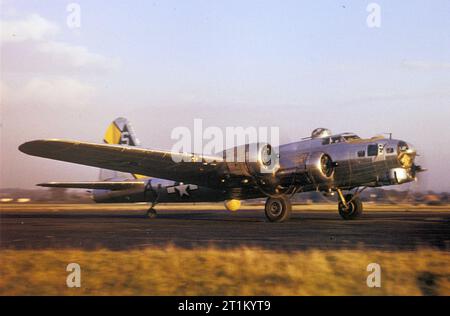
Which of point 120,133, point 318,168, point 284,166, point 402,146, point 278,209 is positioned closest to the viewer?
point 402,146

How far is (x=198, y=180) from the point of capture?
24812mm

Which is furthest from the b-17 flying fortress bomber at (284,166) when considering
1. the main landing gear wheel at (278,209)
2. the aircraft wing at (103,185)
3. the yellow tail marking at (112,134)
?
the yellow tail marking at (112,134)

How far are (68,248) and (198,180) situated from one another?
12.0 meters

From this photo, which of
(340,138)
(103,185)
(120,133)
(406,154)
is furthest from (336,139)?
(120,133)

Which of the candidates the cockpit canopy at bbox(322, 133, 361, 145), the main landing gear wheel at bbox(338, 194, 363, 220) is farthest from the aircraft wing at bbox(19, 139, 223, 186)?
the main landing gear wheel at bbox(338, 194, 363, 220)

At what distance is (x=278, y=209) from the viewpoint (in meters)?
22.2

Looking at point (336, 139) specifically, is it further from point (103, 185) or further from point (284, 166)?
point (103, 185)

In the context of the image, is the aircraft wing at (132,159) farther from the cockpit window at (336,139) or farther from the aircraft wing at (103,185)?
the aircraft wing at (103,185)

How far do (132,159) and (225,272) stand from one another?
13.6 m

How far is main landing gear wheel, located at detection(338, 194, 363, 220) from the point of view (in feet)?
78.0

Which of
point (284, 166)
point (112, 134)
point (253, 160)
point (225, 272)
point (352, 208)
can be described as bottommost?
point (225, 272)

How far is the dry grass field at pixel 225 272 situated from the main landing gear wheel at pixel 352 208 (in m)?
12.0
